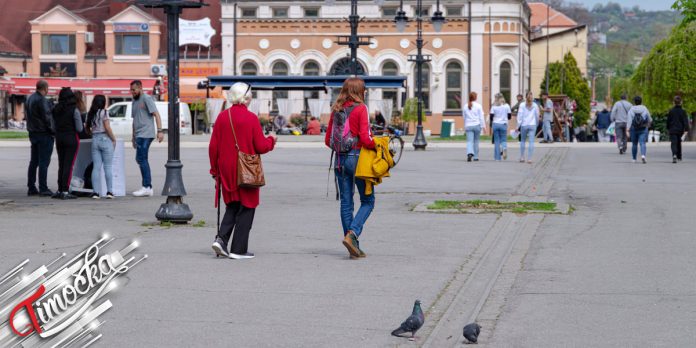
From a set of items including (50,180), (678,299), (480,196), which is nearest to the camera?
(678,299)

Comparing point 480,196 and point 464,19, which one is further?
point 464,19

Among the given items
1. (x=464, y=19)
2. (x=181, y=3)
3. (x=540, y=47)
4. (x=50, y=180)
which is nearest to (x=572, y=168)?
(x=50, y=180)

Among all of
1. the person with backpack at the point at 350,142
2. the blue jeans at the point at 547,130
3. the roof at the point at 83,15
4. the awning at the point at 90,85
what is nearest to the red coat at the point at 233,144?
the person with backpack at the point at 350,142

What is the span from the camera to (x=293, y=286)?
10.0 m

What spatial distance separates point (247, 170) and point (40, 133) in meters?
8.62

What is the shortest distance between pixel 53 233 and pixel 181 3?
10.2 ft

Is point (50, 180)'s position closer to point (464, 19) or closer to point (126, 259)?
point (126, 259)

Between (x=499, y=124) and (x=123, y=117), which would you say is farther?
(x=123, y=117)

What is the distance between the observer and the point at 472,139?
101 ft

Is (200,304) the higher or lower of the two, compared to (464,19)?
lower

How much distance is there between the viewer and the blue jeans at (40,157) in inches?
755

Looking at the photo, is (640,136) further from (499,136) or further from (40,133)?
(40,133)

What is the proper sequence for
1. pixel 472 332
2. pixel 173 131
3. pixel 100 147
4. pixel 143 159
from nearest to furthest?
1. pixel 472 332
2. pixel 173 131
3. pixel 100 147
4. pixel 143 159

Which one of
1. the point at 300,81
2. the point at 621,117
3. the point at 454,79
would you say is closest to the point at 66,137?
the point at 621,117
